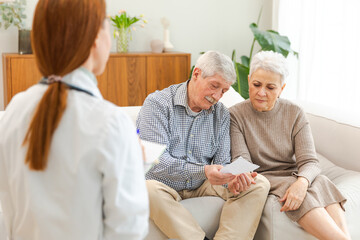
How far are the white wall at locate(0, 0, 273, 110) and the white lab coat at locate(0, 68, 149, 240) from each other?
3.67 metres

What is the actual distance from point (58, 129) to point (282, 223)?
4.74ft

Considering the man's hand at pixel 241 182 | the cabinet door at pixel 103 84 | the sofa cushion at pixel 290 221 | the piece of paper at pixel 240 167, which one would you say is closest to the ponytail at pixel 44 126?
the piece of paper at pixel 240 167

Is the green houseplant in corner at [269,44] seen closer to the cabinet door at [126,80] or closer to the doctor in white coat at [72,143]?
the cabinet door at [126,80]

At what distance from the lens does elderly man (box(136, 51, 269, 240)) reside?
2.20 metres

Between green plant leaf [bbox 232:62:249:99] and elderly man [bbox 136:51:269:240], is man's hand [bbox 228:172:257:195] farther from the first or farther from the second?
green plant leaf [bbox 232:62:249:99]

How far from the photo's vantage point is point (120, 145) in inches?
42.1

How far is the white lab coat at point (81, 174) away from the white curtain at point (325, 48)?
9.60 ft

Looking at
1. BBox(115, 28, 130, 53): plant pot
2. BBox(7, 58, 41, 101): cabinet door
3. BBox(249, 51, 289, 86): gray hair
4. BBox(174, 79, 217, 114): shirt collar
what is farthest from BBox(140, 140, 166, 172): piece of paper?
BBox(115, 28, 130, 53): plant pot

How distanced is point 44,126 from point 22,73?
3.23 meters

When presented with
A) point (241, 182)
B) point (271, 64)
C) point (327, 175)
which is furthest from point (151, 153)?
point (327, 175)

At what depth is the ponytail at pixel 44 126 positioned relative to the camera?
107cm

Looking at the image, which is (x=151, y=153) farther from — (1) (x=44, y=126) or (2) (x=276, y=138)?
(2) (x=276, y=138)

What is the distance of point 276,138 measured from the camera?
253 cm

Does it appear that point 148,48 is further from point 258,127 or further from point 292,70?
point 258,127
